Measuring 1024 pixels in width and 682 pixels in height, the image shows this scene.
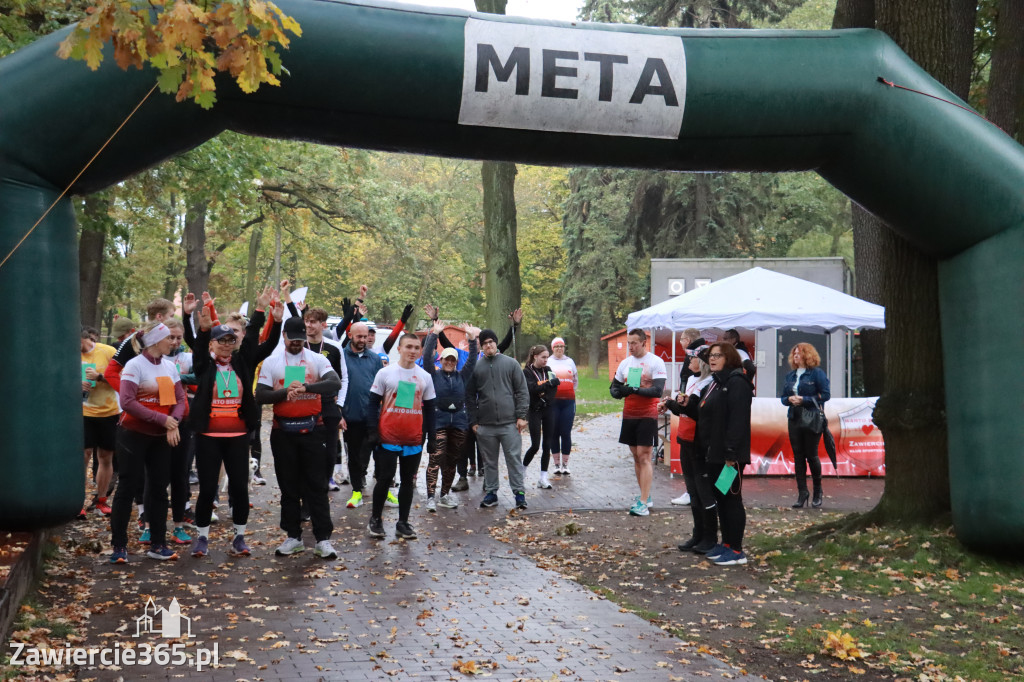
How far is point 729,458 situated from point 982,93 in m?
11.1

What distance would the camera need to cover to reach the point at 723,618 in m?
7.05

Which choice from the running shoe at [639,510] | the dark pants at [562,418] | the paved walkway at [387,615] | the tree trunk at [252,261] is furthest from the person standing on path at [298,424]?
the tree trunk at [252,261]

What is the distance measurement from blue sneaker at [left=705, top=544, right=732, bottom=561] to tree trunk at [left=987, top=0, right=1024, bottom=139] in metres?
7.29

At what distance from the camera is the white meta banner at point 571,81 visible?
23.3 ft

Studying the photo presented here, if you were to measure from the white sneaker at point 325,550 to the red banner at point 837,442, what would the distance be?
278 inches

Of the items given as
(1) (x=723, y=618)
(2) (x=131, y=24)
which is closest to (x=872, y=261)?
(1) (x=723, y=618)

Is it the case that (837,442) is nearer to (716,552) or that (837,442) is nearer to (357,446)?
(716,552)

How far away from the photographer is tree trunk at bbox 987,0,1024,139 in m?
12.7

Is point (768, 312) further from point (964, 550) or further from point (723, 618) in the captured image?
point (723, 618)

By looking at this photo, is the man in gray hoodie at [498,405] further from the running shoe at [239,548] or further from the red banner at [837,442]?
the red banner at [837,442]

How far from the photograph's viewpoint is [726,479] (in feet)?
28.0

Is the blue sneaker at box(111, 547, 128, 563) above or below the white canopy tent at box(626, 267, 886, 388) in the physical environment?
below

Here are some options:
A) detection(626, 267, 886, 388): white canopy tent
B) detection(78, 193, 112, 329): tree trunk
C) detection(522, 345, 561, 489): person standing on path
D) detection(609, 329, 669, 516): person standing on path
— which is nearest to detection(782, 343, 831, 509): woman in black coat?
detection(609, 329, 669, 516): person standing on path

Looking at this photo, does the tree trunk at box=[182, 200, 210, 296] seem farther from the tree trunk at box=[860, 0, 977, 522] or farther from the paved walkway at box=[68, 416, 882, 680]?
the tree trunk at box=[860, 0, 977, 522]
